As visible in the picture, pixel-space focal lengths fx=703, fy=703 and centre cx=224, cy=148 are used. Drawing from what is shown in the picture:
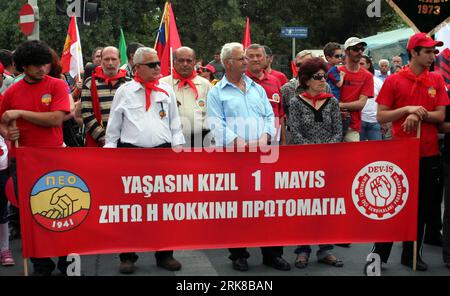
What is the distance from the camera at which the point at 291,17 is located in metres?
37.4

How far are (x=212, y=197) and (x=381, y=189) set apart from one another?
1.49m

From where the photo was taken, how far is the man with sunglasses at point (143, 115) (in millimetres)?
6438

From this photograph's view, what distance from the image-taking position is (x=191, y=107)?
7629 mm

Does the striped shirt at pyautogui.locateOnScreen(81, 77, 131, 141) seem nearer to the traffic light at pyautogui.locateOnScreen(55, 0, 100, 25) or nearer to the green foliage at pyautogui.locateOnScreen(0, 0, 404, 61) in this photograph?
the traffic light at pyautogui.locateOnScreen(55, 0, 100, 25)

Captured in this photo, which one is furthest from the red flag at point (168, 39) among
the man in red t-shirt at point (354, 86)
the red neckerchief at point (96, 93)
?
the man in red t-shirt at point (354, 86)

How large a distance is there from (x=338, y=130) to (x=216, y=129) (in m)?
1.20

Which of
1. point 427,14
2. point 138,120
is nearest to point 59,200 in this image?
point 138,120

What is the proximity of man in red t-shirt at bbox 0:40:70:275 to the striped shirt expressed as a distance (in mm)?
1369

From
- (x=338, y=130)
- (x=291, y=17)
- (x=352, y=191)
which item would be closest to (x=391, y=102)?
(x=338, y=130)

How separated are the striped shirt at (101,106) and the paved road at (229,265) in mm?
1360

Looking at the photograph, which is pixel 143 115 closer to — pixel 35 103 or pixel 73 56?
pixel 35 103

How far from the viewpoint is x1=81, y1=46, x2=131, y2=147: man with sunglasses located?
7.58 m
